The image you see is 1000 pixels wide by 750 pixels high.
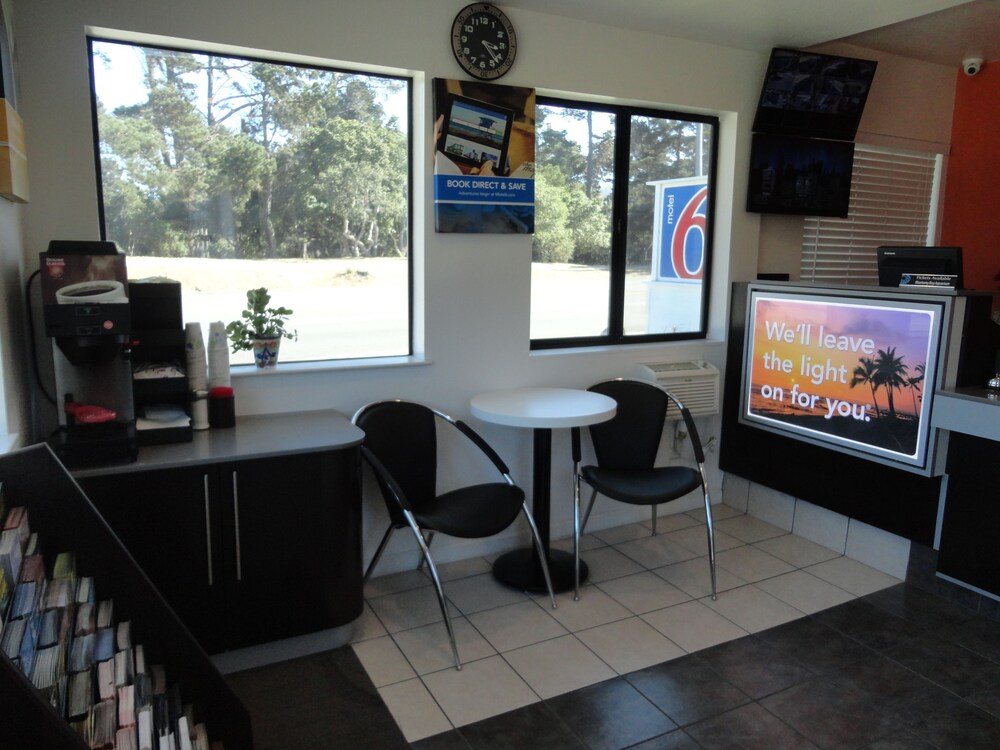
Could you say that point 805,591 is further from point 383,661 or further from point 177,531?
point 177,531

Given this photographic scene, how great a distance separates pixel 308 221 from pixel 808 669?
8.84ft

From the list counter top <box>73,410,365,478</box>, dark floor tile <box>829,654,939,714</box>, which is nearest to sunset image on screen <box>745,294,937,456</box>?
dark floor tile <box>829,654,939,714</box>

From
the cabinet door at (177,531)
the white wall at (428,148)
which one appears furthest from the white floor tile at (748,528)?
the cabinet door at (177,531)

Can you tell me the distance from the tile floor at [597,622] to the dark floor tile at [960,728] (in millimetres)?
385

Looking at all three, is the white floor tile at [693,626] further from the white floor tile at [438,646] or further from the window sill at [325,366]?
the window sill at [325,366]

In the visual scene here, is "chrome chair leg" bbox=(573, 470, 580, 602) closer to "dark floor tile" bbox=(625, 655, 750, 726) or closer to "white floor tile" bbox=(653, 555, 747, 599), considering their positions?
"white floor tile" bbox=(653, 555, 747, 599)

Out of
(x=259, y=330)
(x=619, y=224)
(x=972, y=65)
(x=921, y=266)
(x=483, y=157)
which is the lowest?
(x=259, y=330)

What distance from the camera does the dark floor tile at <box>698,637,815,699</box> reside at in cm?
258

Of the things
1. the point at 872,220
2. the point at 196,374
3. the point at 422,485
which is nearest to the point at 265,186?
the point at 196,374

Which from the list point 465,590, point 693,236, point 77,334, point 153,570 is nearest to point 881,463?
point 693,236

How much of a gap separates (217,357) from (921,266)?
3164mm

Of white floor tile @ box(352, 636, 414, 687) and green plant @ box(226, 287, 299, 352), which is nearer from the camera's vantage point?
white floor tile @ box(352, 636, 414, 687)

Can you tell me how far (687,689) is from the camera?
254 centimetres

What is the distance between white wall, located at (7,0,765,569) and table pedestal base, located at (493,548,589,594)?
0.19 metres
